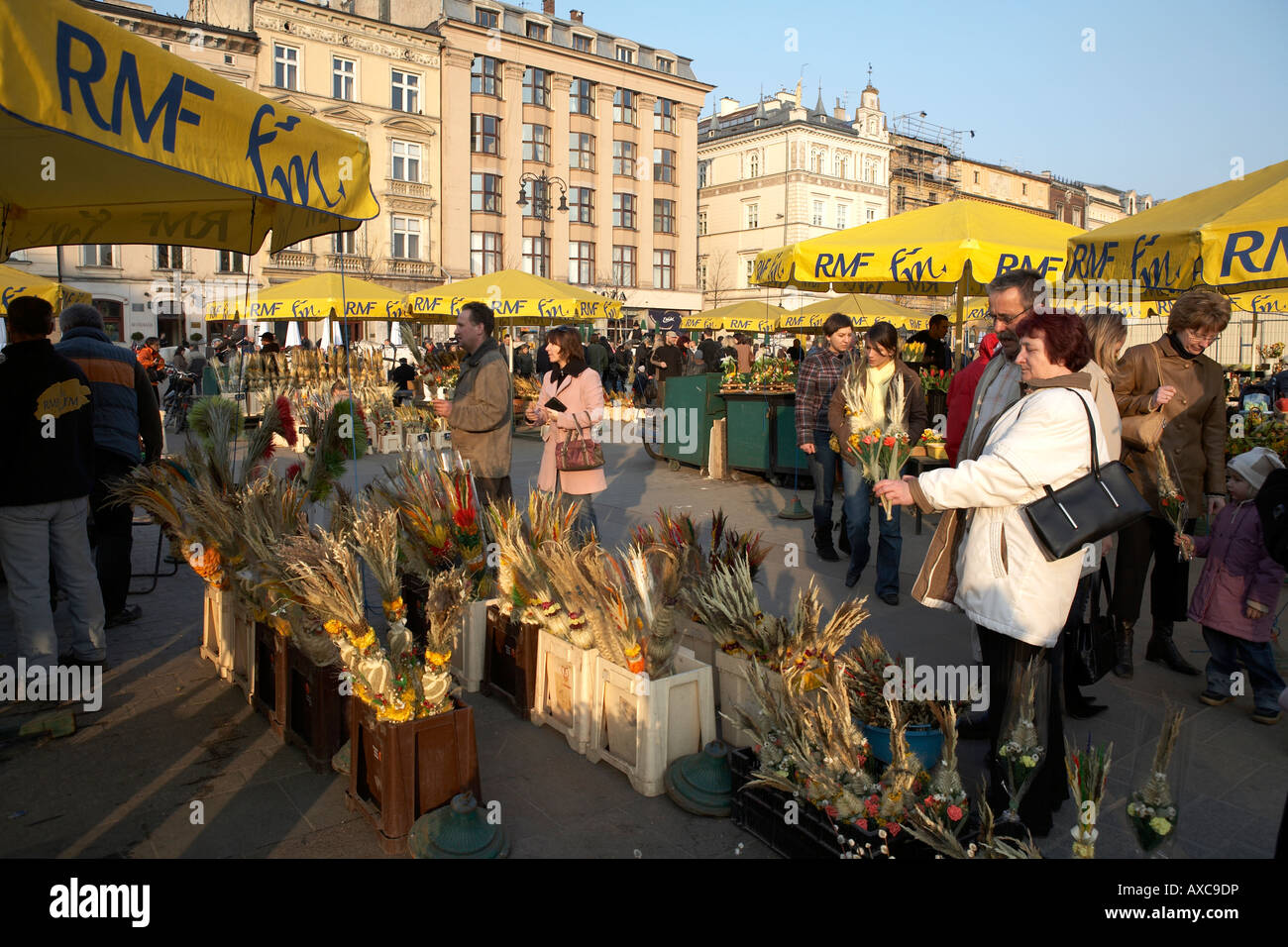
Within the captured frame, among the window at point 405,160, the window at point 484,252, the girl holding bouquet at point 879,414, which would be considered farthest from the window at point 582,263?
the girl holding bouquet at point 879,414

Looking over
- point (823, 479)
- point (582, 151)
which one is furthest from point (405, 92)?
point (823, 479)

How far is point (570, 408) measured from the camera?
5.71 metres

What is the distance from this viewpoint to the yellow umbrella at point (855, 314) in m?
20.8

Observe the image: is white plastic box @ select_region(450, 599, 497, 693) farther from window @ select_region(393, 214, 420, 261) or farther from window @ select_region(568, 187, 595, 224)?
window @ select_region(568, 187, 595, 224)

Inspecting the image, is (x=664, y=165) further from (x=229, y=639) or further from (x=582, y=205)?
(x=229, y=639)

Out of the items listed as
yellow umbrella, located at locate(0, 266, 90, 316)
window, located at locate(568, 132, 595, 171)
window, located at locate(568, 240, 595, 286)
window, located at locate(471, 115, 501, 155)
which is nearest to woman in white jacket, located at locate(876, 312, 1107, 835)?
yellow umbrella, located at locate(0, 266, 90, 316)

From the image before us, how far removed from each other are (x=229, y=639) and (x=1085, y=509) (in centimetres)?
404

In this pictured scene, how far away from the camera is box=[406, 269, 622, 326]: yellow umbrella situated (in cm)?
1307

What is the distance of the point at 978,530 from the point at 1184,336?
226cm

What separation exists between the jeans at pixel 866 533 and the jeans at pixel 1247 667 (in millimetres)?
1786

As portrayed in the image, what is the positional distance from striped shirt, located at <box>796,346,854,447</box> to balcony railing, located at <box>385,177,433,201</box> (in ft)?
115

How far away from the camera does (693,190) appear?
47.8 m
